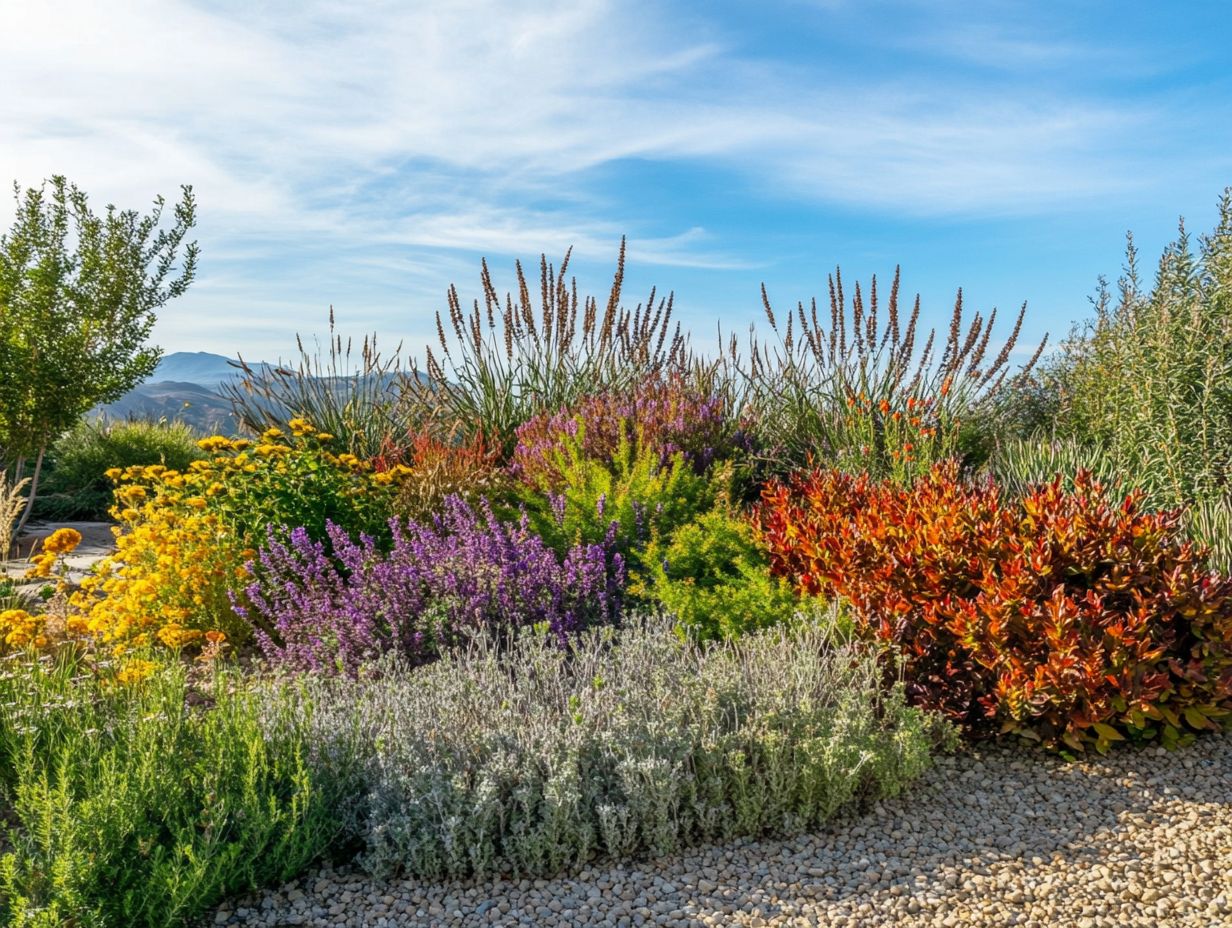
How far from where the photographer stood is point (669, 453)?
6840 millimetres

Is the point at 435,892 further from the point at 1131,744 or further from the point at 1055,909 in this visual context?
the point at 1131,744

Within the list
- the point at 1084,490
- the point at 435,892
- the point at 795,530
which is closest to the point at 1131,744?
the point at 1084,490

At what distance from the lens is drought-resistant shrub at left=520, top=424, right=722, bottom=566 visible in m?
5.52

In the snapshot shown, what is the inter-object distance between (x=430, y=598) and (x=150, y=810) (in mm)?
1869

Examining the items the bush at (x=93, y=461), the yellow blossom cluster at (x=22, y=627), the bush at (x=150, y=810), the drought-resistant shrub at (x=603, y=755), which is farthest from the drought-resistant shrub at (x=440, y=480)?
the bush at (x=93, y=461)

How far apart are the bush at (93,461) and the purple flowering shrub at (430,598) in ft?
27.0

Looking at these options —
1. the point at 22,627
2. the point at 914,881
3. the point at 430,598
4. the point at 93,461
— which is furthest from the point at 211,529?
the point at 93,461

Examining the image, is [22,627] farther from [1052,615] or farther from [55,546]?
[1052,615]

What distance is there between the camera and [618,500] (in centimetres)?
564

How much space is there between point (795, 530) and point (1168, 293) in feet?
11.8

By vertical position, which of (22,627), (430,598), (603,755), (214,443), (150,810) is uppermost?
(214,443)

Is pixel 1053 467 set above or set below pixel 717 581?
above

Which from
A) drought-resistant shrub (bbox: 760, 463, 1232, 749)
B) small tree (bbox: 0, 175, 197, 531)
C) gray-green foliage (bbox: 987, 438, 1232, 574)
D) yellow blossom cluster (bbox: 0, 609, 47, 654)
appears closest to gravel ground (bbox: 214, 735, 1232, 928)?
drought-resistant shrub (bbox: 760, 463, 1232, 749)

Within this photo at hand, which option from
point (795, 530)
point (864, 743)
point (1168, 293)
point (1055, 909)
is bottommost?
point (1055, 909)
